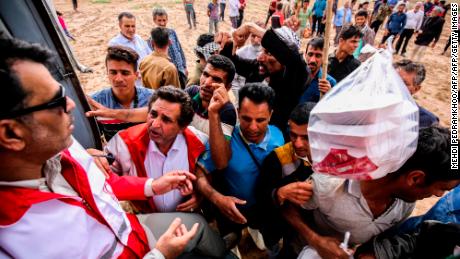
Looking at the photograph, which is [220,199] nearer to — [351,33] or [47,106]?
[47,106]

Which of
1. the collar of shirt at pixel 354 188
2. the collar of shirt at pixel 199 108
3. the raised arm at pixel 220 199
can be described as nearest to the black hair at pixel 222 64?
the collar of shirt at pixel 199 108

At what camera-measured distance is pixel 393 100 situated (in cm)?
116

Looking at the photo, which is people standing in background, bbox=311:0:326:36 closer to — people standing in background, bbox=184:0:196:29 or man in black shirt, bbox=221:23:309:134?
people standing in background, bbox=184:0:196:29

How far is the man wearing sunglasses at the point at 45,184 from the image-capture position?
115cm

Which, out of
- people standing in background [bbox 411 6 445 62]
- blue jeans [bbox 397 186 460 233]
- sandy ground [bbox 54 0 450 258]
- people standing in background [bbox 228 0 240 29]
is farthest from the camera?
people standing in background [bbox 228 0 240 29]

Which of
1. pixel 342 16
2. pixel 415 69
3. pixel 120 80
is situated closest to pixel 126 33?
pixel 120 80

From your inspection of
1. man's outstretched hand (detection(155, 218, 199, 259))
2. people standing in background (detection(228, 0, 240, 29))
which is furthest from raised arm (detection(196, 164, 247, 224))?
people standing in background (detection(228, 0, 240, 29))

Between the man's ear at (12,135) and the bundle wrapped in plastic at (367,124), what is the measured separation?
1385 mm

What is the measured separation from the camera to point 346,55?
4.23m

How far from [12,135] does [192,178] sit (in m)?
1.09

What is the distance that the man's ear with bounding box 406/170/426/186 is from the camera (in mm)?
1496

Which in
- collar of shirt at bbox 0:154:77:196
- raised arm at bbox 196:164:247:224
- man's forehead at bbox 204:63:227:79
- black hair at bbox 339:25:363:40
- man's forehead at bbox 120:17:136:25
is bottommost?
raised arm at bbox 196:164:247:224

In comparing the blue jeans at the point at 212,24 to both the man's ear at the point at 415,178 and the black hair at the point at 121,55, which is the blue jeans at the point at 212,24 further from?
the man's ear at the point at 415,178

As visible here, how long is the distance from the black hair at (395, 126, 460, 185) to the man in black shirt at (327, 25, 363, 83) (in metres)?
2.84
